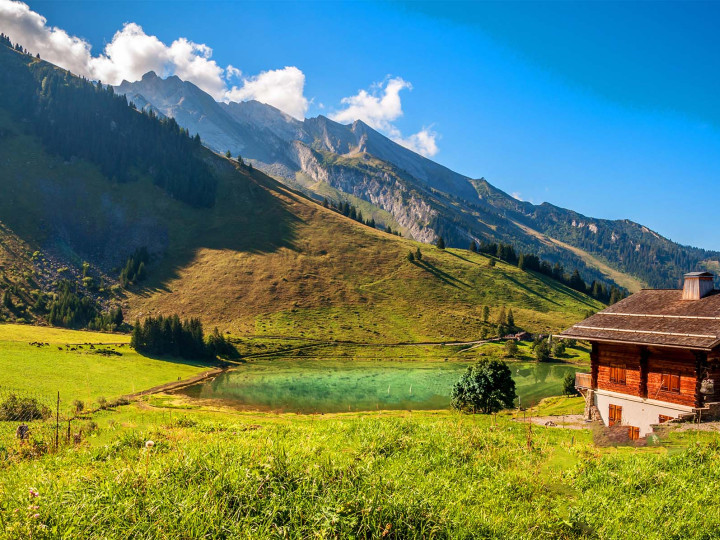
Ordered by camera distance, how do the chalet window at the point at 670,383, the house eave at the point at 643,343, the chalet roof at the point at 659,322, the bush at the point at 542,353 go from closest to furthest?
the house eave at the point at 643,343, the chalet roof at the point at 659,322, the chalet window at the point at 670,383, the bush at the point at 542,353

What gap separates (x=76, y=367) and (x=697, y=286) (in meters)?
84.4

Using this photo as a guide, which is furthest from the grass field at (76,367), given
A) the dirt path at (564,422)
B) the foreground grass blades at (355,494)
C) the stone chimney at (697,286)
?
the stone chimney at (697,286)

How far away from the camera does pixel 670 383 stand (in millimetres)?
27812

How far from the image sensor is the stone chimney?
2973cm

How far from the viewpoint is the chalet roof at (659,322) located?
25844 millimetres

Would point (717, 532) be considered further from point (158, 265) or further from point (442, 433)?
point (158, 265)

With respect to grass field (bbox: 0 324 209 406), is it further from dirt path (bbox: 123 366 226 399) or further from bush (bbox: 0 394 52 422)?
bush (bbox: 0 394 52 422)

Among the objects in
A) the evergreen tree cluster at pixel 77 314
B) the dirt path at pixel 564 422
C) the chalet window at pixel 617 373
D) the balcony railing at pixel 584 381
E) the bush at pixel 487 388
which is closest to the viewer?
the dirt path at pixel 564 422

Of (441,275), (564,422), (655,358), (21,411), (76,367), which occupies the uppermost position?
(441,275)

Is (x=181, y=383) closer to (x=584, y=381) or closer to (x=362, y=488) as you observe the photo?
(x=584, y=381)

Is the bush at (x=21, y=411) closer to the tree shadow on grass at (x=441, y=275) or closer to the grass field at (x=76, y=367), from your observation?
the grass field at (x=76, y=367)

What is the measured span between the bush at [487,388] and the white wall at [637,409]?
13661 mm

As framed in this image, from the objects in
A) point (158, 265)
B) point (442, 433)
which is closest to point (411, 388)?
point (442, 433)

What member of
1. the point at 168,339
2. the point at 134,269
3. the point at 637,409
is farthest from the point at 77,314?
the point at 637,409
